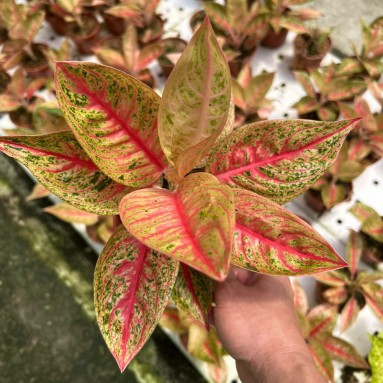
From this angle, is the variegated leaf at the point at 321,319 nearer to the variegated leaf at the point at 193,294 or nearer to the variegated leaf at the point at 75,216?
the variegated leaf at the point at 193,294

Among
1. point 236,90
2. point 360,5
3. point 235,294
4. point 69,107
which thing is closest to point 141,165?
point 69,107

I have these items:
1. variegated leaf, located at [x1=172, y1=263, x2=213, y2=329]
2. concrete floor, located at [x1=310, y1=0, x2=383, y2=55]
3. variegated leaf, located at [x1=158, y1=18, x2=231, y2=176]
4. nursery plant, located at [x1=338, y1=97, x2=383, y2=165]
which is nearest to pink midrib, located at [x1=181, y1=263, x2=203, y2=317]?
variegated leaf, located at [x1=172, y1=263, x2=213, y2=329]

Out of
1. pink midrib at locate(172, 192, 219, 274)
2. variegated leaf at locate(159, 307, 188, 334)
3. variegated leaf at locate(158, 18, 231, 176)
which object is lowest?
variegated leaf at locate(159, 307, 188, 334)

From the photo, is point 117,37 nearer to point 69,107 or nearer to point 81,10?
point 81,10

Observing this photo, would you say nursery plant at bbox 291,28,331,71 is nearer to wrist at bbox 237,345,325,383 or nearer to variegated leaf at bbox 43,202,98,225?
variegated leaf at bbox 43,202,98,225

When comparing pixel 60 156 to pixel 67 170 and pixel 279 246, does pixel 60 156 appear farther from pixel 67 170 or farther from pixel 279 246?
pixel 279 246

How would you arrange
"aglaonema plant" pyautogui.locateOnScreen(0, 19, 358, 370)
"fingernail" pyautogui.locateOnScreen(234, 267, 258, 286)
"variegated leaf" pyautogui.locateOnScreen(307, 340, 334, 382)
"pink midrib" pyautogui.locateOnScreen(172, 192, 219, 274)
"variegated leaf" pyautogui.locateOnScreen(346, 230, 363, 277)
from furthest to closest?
"variegated leaf" pyautogui.locateOnScreen(346, 230, 363, 277)
"variegated leaf" pyautogui.locateOnScreen(307, 340, 334, 382)
"fingernail" pyautogui.locateOnScreen(234, 267, 258, 286)
"aglaonema plant" pyautogui.locateOnScreen(0, 19, 358, 370)
"pink midrib" pyautogui.locateOnScreen(172, 192, 219, 274)
